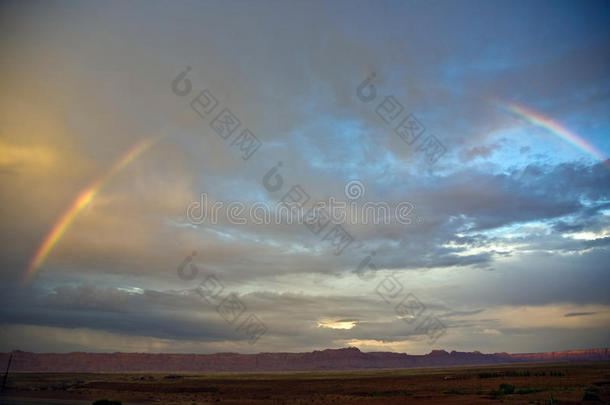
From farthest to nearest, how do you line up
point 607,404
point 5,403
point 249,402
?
point 249,402 < point 5,403 < point 607,404

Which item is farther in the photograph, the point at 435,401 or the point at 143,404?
the point at 143,404

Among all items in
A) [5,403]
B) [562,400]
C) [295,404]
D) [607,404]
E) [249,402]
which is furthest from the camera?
[249,402]

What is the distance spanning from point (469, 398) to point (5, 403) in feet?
160

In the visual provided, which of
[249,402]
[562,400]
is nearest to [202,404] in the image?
[249,402]

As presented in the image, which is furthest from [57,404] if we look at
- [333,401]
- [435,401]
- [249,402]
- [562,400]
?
[562,400]

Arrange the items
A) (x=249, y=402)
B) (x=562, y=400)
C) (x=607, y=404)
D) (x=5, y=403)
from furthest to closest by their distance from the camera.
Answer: (x=249, y=402) → (x=5, y=403) → (x=562, y=400) → (x=607, y=404)

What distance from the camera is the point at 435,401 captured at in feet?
144

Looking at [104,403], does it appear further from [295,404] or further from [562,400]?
[562,400]

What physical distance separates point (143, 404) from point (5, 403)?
13513mm

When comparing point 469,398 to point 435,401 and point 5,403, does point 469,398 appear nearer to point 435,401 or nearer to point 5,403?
point 435,401

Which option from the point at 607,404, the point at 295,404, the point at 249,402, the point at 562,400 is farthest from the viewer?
the point at 249,402

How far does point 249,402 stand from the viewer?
49.5 meters

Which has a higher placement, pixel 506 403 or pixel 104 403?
pixel 104 403

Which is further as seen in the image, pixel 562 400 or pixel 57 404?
pixel 57 404
